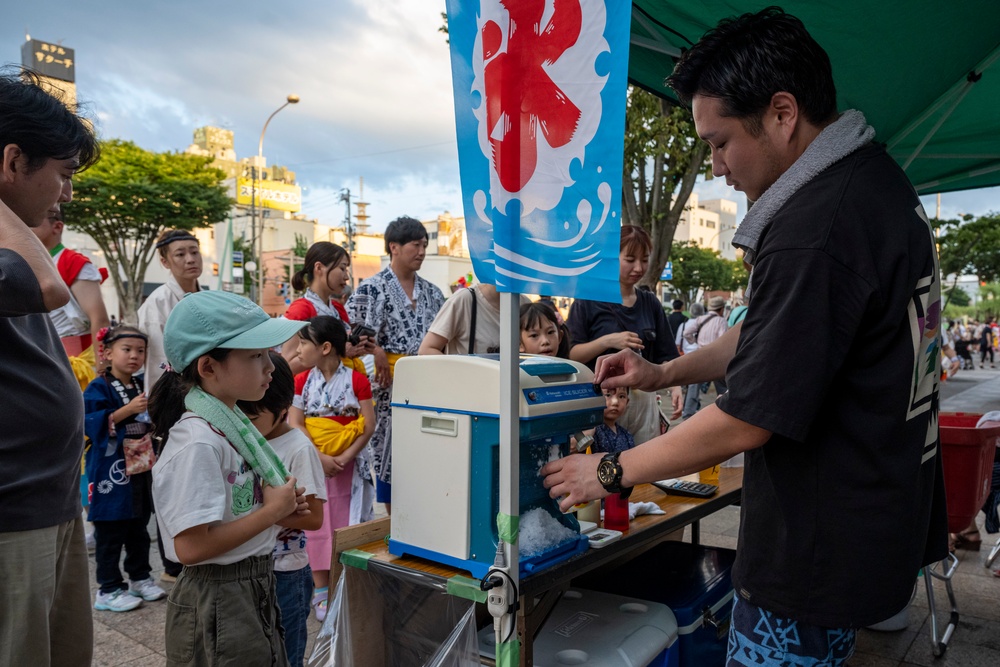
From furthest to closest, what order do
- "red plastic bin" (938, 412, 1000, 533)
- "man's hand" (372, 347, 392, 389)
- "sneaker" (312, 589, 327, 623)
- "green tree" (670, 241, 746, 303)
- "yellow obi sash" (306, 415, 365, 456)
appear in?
1. "green tree" (670, 241, 746, 303)
2. "man's hand" (372, 347, 392, 389)
3. "yellow obi sash" (306, 415, 365, 456)
4. "sneaker" (312, 589, 327, 623)
5. "red plastic bin" (938, 412, 1000, 533)

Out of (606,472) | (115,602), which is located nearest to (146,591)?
(115,602)

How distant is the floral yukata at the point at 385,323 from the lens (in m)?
3.99

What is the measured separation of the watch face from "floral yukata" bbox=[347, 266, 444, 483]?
262 centimetres

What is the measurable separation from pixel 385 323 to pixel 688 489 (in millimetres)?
2098

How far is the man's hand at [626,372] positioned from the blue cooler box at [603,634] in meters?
0.86

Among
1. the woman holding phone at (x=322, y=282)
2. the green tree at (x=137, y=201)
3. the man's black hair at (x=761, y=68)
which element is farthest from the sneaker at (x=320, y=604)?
the green tree at (x=137, y=201)

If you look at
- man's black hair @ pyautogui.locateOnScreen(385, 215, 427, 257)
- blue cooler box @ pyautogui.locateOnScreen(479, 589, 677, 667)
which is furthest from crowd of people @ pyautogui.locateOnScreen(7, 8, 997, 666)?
man's black hair @ pyautogui.locateOnScreen(385, 215, 427, 257)

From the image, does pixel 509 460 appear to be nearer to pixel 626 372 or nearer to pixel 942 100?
Answer: pixel 626 372

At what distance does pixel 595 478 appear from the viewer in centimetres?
148

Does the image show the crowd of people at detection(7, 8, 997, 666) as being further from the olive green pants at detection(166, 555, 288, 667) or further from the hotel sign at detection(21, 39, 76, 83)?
the hotel sign at detection(21, 39, 76, 83)

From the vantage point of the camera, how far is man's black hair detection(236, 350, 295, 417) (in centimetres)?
228

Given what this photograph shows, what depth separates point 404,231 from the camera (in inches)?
159

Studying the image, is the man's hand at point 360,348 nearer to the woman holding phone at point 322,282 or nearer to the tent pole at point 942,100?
the woman holding phone at point 322,282

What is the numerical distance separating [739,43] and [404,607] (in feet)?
5.75
